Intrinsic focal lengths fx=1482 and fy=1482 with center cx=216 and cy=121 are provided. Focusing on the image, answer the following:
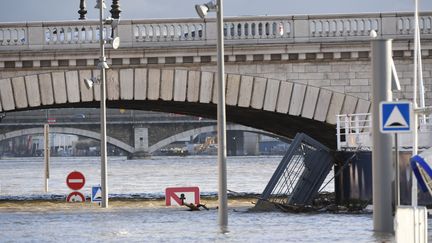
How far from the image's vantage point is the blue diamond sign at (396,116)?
24562mm

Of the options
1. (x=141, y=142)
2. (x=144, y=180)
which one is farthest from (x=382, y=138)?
(x=141, y=142)

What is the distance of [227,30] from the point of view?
52062 mm

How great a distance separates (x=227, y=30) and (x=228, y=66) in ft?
5.26

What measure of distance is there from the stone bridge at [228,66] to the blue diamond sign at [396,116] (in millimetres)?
25932

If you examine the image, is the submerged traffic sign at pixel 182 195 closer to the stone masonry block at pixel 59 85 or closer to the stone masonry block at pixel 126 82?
the stone masonry block at pixel 126 82

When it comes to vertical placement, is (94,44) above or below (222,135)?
above

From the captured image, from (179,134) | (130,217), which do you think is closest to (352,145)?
(130,217)

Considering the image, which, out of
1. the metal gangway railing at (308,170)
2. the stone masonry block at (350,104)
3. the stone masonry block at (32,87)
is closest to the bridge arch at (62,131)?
the stone masonry block at (32,87)

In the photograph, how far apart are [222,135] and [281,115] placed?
73.0ft

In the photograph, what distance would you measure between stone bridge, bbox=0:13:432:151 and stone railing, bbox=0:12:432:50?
35 mm

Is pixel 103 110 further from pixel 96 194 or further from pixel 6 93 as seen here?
pixel 6 93

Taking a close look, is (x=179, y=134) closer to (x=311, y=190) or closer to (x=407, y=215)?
(x=311, y=190)

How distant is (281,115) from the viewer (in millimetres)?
53438

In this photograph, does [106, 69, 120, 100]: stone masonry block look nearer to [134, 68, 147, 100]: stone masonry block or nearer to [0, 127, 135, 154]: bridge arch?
[134, 68, 147, 100]: stone masonry block
